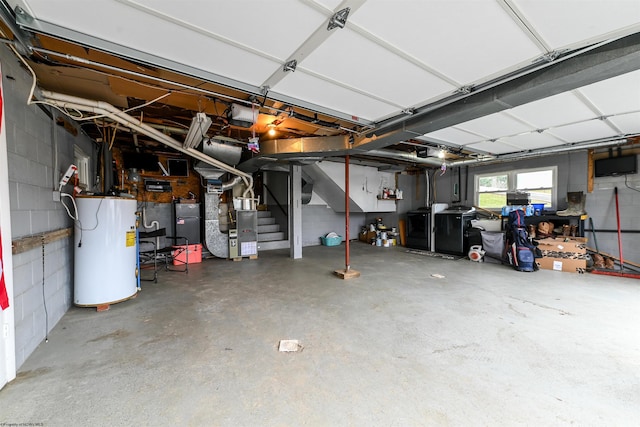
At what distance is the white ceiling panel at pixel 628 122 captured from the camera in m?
3.06

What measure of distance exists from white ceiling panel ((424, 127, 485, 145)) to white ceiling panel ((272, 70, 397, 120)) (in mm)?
1397

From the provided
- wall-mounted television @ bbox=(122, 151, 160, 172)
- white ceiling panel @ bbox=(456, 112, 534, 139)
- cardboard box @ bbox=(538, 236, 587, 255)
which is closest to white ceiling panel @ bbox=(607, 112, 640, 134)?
white ceiling panel @ bbox=(456, 112, 534, 139)

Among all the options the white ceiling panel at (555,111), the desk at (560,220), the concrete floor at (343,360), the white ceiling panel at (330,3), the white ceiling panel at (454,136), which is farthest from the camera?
the desk at (560,220)

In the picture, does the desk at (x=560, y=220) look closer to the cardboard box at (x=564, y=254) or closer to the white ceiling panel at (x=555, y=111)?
the cardboard box at (x=564, y=254)

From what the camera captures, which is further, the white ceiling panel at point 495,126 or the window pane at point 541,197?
the window pane at point 541,197

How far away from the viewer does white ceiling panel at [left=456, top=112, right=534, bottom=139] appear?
126 inches

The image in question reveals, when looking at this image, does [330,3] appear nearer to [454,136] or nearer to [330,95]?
[330,95]

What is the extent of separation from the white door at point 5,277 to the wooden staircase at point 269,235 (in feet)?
16.8

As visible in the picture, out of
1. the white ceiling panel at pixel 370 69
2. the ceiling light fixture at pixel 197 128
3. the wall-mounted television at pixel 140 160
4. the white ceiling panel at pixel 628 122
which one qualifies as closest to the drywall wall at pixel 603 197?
the white ceiling panel at pixel 628 122

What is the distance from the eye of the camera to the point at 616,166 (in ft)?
14.9

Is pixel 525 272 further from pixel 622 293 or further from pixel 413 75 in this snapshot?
pixel 413 75

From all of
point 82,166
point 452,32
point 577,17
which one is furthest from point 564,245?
point 82,166

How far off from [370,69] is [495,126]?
8.18ft

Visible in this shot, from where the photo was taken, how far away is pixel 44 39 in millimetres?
1841
